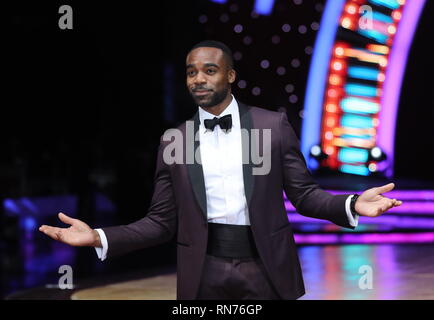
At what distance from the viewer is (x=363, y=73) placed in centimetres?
1206

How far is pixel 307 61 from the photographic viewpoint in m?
14.2

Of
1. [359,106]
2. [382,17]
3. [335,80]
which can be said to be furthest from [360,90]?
[382,17]

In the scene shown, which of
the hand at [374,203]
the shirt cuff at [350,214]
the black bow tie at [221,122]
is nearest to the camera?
the hand at [374,203]

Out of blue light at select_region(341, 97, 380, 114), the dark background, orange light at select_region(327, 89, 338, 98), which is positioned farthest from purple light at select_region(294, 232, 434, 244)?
the dark background

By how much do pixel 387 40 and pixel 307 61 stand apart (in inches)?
93.5

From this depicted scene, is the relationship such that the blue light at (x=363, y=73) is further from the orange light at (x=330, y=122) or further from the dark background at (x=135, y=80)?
the dark background at (x=135, y=80)

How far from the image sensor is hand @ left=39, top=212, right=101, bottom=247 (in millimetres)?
2703

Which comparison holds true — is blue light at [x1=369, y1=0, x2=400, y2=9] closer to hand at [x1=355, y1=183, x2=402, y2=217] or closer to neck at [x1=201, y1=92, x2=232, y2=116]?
neck at [x1=201, y1=92, x2=232, y2=116]

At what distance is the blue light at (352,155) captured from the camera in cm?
1195

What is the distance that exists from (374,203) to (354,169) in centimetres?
955

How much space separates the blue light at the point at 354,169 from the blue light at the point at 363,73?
1341 millimetres

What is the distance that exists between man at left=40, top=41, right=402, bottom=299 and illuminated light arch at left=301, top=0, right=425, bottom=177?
8.97m

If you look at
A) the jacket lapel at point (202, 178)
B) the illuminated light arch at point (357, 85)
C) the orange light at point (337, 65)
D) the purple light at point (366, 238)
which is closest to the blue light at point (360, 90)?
the illuminated light arch at point (357, 85)

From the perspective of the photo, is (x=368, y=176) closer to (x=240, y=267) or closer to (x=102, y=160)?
(x=102, y=160)
